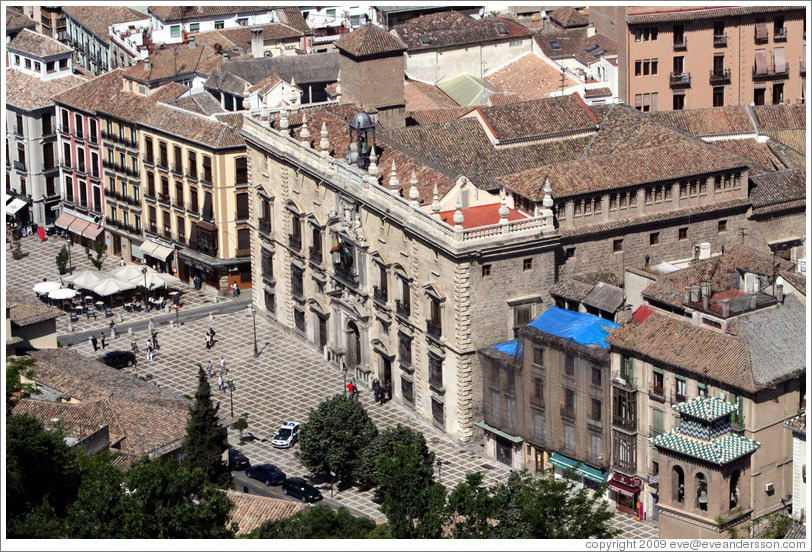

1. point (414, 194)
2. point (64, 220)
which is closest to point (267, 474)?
point (414, 194)

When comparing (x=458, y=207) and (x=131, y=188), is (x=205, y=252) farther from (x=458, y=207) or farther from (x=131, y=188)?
(x=458, y=207)

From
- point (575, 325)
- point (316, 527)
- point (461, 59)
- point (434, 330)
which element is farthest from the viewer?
point (461, 59)

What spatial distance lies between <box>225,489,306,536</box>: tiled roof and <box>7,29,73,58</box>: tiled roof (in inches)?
2900

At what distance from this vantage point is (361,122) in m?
137

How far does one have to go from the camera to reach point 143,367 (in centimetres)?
14362

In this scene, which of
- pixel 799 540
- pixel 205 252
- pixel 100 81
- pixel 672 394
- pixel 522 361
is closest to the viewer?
pixel 799 540

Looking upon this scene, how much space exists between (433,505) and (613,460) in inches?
689

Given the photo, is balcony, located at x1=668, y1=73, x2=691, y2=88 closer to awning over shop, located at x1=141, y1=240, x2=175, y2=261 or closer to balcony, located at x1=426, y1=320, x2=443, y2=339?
awning over shop, located at x1=141, y1=240, x2=175, y2=261

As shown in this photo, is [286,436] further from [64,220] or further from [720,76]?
[720,76]

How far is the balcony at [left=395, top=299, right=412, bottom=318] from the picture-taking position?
131625 millimetres

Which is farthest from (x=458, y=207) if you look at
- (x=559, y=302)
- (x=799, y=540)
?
(x=799, y=540)

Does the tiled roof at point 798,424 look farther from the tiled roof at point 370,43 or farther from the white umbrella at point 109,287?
the white umbrella at point 109,287

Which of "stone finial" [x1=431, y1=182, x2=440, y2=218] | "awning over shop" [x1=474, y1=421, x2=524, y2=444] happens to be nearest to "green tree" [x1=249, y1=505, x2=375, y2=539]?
"awning over shop" [x1=474, y1=421, x2=524, y2=444]

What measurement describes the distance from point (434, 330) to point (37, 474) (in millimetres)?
30568
